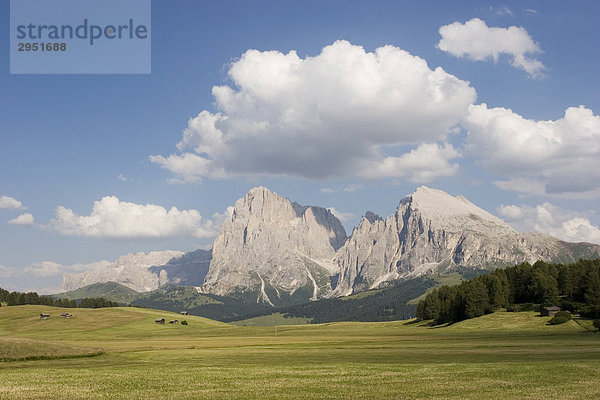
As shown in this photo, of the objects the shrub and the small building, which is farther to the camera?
the small building

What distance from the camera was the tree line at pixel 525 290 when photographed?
6235 inches

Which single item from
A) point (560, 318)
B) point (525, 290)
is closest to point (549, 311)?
point (560, 318)

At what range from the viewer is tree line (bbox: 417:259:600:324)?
520 feet

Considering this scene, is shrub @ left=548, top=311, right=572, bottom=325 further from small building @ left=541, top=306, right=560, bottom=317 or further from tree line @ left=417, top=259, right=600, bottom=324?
tree line @ left=417, top=259, right=600, bottom=324

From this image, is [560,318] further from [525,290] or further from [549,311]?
[525,290]

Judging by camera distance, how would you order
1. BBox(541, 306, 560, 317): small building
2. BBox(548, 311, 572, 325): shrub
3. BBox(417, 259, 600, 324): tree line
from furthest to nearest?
BBox(417, 259, 600, 324): tree line
BBox(541, 306, 560, 317): small building
BBox(548, 311, 572, 325): shrub

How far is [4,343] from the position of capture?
2530 inches

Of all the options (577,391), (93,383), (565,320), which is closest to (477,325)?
(565,320)

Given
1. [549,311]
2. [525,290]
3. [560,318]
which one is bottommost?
[560,318]

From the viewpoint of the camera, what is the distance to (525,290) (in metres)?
179

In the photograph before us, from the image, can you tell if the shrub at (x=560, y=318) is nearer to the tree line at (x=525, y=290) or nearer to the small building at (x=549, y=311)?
the small building at (x=549, y=311)

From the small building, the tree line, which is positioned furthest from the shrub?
the tree line

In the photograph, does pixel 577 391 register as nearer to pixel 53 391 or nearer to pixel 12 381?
pixel 53 391

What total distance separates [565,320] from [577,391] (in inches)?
4505
